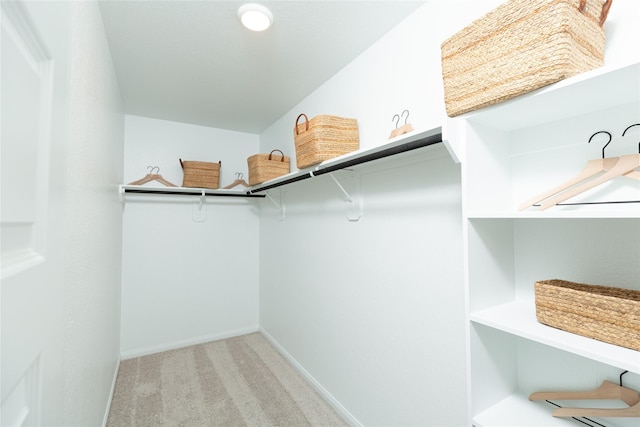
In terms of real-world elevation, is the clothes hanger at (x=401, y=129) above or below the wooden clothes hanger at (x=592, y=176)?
above

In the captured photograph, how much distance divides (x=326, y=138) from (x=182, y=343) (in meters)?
2.68

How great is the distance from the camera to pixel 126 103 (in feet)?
8.54

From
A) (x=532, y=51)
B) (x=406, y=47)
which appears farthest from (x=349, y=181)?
(x=532, y=51)

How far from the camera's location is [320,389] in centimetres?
218

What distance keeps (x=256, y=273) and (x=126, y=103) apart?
215 centimetres

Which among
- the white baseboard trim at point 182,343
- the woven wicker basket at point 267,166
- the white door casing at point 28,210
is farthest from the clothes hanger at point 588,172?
the white baseboard trim at point 182,343

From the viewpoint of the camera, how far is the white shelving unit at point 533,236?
821 millimetres

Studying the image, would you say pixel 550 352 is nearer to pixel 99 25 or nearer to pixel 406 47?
pixel 406 47

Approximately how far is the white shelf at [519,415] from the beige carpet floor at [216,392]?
50.0 inches

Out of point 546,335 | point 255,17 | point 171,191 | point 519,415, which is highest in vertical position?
point 255,17

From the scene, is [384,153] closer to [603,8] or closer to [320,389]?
[603,8]

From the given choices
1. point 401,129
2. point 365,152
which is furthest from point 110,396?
point 401,129

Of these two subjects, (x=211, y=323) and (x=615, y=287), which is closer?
(x=615, y=287)

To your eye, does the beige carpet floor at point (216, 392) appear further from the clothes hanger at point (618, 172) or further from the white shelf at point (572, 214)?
the clothes hanger at point (618, 172)
